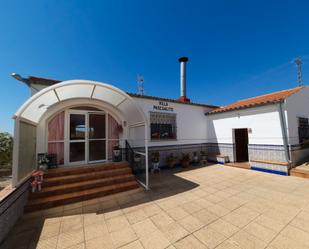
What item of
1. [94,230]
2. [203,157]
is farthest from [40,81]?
[203,157]

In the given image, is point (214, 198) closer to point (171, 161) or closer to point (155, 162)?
point (155, 162)

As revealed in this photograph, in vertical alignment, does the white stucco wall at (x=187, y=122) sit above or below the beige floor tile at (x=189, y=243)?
above

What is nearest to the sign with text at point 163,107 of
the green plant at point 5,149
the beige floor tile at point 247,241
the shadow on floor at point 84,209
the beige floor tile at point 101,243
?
the shadow on floor at point 84,209

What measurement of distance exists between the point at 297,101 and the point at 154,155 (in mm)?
7582

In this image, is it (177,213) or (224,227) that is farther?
(177,213)

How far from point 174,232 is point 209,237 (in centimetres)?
61

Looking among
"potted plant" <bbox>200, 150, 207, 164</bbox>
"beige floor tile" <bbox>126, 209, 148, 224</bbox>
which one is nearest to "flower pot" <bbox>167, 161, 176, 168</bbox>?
"potted plant" <bbox>200, 150, 207, 164</bbox>

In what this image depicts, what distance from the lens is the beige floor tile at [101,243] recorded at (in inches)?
83.7

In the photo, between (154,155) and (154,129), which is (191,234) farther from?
(154,129)

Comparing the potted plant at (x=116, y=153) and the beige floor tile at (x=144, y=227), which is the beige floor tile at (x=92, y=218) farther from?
the potted plant at (x=116, y=153)

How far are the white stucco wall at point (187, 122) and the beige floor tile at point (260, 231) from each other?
4924mm

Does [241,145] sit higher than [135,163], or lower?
higher

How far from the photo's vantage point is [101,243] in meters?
2.20

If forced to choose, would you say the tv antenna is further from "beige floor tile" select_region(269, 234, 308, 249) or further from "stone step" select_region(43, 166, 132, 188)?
"beige floor tile" select_region(269, 234, 308, 249)
